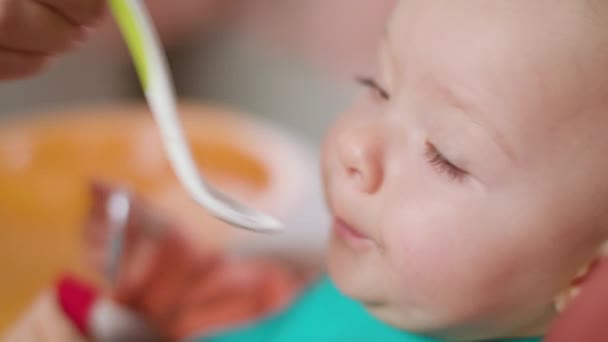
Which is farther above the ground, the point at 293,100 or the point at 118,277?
the point at 293,100

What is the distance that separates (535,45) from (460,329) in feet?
0.64

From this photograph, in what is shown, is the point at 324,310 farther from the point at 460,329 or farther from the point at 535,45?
the point at 535,45

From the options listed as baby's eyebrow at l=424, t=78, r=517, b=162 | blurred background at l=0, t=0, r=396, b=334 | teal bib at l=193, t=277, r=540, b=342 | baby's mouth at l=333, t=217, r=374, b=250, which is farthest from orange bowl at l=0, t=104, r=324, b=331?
baby's eyebrow at l=424, t=78, r=517, b=162

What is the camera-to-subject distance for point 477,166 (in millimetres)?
450

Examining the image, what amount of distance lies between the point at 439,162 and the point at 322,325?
0.75ft

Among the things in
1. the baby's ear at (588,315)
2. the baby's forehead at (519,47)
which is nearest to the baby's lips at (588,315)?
the baby's ear at (588,315)

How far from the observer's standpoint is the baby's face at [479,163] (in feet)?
1.41

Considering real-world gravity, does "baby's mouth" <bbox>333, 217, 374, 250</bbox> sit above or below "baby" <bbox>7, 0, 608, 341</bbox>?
below

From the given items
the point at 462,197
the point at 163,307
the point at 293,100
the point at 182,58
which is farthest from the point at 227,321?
the point at 182,58

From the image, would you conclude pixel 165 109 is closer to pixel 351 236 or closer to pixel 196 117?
pixel 351 236

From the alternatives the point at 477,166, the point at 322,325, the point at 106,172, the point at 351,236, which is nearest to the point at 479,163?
the point at 477,166

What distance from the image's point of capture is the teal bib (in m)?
0.60

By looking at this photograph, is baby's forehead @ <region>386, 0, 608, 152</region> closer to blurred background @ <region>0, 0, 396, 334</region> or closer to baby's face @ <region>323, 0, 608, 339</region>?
baby's face @ <region>323, 0, 608, 339</region>

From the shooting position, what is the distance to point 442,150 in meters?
0.46
